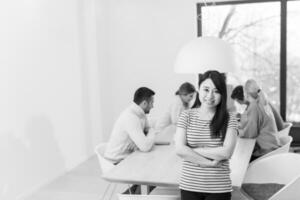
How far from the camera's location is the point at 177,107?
14.4 feet

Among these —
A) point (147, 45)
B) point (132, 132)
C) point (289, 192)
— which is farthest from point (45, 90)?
point (289, 192)

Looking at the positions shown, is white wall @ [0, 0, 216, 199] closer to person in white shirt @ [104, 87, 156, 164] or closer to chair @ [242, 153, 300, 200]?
person in white shirt @ [104, 87, 156, 164]

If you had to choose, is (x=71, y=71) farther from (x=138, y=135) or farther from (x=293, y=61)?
(x=293, y=61)

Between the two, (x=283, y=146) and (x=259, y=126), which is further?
(x=259, y=126)

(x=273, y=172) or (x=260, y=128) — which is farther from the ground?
(x=260, y=128)

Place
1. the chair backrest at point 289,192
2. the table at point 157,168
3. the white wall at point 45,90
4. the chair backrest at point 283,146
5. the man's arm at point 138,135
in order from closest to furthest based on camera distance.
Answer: the chair backrest at point 289,192 → the table at point 157,168 → the man's arm at point 138,135 → the chair backrest at point 283,146 → the white wall at point 45,90

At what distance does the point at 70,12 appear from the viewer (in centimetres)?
524

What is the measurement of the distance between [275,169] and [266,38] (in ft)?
10.2

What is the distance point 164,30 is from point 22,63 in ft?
7.63

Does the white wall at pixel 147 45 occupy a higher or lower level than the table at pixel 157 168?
higher

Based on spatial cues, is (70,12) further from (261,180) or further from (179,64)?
(261,180)

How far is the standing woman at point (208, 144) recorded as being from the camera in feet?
7.27

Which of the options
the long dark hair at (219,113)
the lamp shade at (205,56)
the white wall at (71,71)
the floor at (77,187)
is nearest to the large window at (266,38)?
the white wall at (71,71)

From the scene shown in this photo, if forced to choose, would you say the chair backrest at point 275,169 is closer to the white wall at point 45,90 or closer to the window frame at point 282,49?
the white wall at point 45,90
